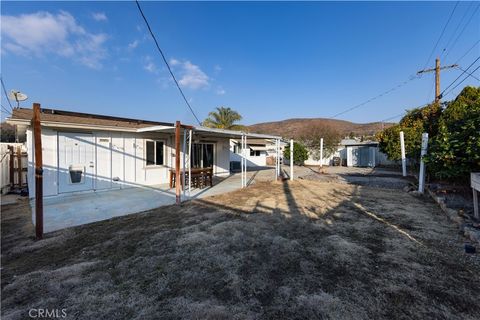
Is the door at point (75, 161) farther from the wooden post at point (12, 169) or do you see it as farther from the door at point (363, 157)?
the door at point (363, 157)

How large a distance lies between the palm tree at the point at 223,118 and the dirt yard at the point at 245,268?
61.7 ft

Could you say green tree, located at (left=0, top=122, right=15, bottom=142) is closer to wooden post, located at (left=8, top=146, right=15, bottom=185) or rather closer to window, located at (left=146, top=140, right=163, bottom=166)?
wooden post, located at (left=8, top=146, right=15, bottom=185)

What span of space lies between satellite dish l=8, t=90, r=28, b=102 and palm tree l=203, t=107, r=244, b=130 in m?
16.3

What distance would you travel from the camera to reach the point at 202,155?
12672 mm

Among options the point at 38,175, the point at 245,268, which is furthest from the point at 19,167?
the point at 245,268

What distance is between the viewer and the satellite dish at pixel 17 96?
7555 mm

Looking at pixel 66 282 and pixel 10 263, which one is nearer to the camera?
pixel 66 282

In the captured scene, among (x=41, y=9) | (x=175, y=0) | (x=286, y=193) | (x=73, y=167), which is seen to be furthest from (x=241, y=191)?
(x=41, y=9)

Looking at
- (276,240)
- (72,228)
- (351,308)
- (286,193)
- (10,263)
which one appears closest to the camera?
(351,308)

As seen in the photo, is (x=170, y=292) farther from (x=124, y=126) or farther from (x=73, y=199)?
(x=124, y=126)

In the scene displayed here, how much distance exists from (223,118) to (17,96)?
669 inches

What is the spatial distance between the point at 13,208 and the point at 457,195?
13529 mm

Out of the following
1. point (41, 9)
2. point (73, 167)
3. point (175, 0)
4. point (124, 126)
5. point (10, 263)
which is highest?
point (175, 0)

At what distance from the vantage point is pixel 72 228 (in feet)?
15.1
